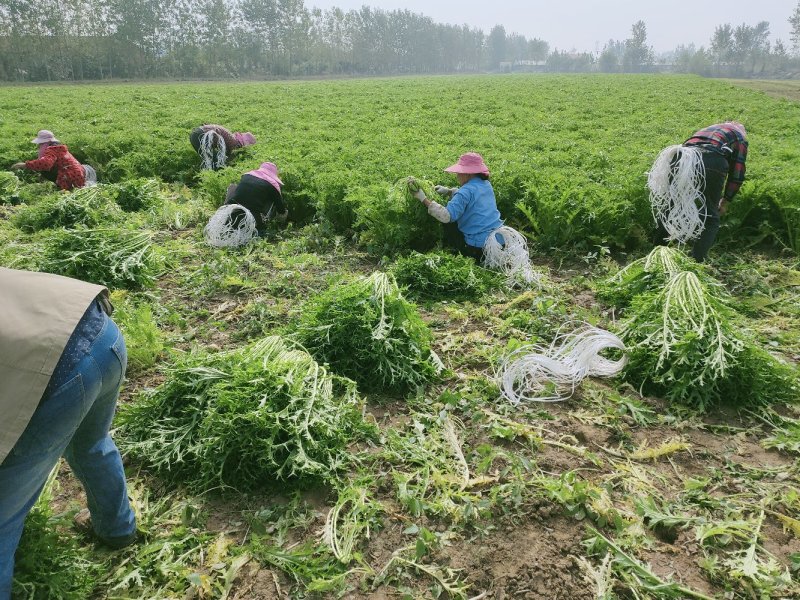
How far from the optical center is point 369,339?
13.6ft

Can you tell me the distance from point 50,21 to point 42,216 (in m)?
67.1

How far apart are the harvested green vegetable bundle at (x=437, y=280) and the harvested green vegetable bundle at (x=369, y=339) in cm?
139

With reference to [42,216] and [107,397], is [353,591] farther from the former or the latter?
[42,216]

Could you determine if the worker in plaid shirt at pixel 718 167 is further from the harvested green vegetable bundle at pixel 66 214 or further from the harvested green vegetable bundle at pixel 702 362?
the harvested green vegetable bundle at pixel 66 214

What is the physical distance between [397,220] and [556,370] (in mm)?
3331

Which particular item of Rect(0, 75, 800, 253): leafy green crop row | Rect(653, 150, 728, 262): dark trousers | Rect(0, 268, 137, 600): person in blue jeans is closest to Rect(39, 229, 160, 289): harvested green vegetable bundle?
Rect(0, 75, 800, 253): leafy green crop row

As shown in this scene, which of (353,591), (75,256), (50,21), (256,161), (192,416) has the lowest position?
(353,591)

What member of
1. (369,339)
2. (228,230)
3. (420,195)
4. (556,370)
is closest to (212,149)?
(228,230)

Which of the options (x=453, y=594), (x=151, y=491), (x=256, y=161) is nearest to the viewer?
(x=453, y=594)

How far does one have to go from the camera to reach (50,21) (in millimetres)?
57938

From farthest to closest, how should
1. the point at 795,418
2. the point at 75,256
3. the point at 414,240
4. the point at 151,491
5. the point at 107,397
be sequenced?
the point at 414,240 < the point at 75,256 < the point at 795,418 < the point at 151,491 < the point at 107,397

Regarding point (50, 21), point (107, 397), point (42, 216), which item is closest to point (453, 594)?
point (107, 397)

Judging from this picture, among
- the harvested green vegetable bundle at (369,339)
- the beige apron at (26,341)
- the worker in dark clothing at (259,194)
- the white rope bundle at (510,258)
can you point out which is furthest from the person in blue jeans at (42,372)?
the worker in dark clothing at (259,194)

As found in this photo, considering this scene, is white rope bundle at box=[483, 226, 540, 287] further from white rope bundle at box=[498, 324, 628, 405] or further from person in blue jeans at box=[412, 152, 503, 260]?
white rope bundle at box=[498, 324, 628, 405]
